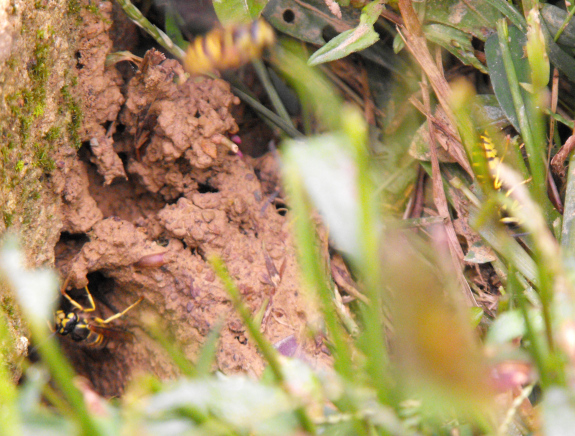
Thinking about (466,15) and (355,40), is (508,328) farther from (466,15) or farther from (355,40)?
(466,15)

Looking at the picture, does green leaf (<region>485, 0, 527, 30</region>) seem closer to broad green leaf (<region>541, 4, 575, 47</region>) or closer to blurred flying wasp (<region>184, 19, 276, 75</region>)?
broad green leaf (<region>541, 4, 575, 47</region>)

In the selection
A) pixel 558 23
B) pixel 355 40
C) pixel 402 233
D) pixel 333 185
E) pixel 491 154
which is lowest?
pixel 402 233

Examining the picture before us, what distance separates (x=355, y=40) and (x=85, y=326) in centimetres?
134

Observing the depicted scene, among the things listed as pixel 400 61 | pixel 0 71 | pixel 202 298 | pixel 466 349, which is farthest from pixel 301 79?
pixel 400 61

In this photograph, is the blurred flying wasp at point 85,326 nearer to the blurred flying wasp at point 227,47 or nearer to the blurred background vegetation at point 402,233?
the blurred background vegetation at point 402,233

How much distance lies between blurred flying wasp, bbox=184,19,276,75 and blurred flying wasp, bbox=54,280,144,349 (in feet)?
2.79

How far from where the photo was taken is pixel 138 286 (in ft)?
5.34

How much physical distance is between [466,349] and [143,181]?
139 cm

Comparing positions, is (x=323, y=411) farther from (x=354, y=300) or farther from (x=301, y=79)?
(x=354, y=300)

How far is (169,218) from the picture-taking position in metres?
1.60

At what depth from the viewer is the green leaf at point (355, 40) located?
148 centimetres

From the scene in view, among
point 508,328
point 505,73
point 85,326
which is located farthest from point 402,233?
point 85,326

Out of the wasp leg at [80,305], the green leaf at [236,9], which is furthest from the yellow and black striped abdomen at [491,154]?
the wasp leg at [80,305]

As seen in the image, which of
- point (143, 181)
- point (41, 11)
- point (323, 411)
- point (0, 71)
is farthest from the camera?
point (143, 181)
